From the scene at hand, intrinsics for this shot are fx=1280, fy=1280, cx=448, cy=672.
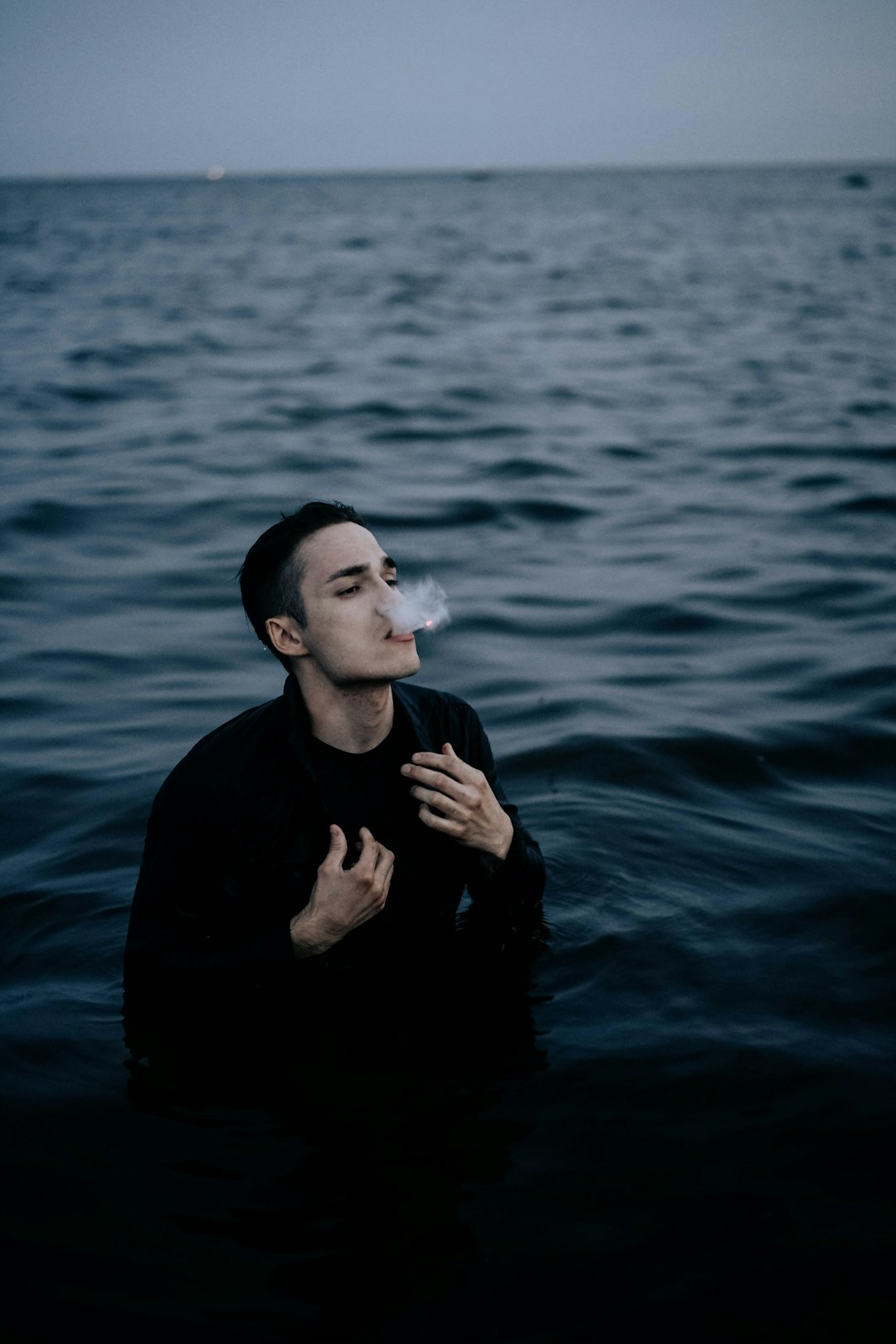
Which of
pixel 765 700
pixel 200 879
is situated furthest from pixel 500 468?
pixel 200 879

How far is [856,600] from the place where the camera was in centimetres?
923

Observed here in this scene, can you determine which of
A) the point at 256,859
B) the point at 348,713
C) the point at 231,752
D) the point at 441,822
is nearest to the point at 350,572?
the point at 348,713

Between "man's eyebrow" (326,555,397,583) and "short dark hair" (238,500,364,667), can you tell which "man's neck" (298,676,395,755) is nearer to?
"short dark hair" (238,500,364,667)

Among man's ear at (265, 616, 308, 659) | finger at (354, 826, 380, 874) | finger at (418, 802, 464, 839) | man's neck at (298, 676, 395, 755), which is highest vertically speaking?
man's ear at (265, 616, 308, 659)

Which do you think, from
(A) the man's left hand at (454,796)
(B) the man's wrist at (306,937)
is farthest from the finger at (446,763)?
(B) the man's wrist at (306,937)

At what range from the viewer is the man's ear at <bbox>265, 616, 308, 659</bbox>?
12.6 ft

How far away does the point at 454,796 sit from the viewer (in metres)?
3.51

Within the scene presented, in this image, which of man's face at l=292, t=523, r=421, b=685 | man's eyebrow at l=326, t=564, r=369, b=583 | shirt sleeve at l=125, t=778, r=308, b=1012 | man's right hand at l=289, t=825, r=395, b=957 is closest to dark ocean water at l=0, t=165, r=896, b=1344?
shirt sleeve at l=125, t=778, r=308, b=1012

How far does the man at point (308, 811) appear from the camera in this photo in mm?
3703

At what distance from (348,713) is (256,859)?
529mm

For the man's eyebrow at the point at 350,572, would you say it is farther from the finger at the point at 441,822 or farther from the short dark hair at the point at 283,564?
the finger at the point at 441,822

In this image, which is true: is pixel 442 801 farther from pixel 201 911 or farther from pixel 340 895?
pixel 201 911

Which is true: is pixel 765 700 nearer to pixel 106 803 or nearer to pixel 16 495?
pixel 106 803

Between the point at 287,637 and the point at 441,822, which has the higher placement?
the point at 287,637
